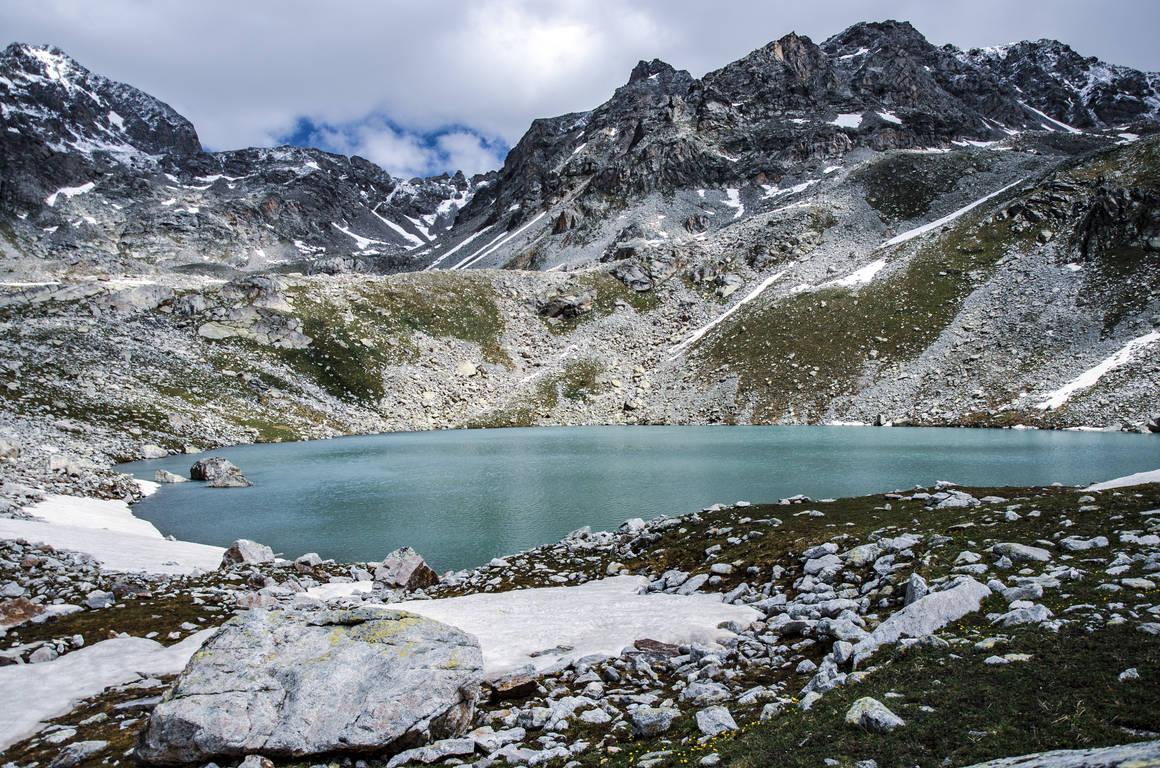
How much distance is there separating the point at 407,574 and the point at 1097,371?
8007 cm

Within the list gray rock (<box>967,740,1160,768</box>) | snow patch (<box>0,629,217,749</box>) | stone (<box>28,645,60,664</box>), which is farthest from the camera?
stone (<box>28,645,60,664</box>)

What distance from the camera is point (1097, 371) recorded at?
64750mm

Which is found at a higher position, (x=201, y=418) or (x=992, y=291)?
(x=992, y=291)

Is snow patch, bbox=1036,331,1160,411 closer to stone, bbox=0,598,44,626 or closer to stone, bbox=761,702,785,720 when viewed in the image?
stone, bbox=761,702,785,720

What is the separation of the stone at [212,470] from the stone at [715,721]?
164 ft

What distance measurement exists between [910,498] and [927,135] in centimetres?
21426

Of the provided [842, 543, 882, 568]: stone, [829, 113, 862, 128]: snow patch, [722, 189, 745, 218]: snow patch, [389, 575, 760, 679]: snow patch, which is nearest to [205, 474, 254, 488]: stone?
[389, 575, 760, 679]: snow patch

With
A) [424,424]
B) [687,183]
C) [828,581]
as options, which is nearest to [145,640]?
[828,581]

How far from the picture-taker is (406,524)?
103 feet

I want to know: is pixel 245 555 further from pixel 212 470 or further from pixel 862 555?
pixel 212 470

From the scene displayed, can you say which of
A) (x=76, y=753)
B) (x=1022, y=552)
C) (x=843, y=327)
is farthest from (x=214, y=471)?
(x=843, y=327)

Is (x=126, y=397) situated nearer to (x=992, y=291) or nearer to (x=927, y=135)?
(x=992, y=291)

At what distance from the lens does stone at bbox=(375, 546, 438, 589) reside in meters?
21.3

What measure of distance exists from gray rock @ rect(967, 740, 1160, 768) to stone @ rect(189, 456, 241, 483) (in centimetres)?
5358
